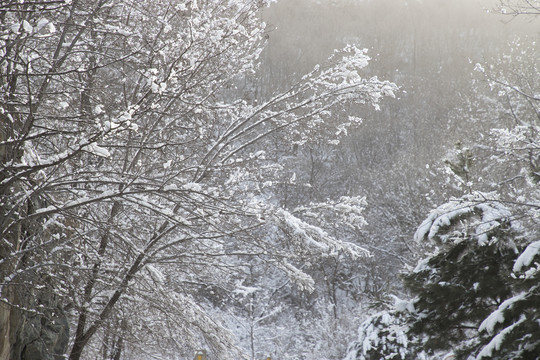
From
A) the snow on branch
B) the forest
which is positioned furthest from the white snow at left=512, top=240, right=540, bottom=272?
the snow on branch

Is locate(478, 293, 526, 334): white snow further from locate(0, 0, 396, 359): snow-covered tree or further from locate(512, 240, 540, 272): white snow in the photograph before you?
locate(0, 0, 396, 359): snow-covered tree

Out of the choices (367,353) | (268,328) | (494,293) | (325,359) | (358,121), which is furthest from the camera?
(268,328)

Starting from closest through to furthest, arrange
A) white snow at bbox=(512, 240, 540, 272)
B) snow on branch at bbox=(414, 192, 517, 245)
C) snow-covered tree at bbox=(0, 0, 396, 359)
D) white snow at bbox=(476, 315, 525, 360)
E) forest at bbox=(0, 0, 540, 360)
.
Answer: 1. forest at bbox=(0, 0, 540, 360)
2. white snow at bbox=(476, 315, 525, 360)
3. white snow at bbox=(512, 240, 540, 272)
4. snow-covered tree at bbox=(0, 0, 396, 359)
5. snow on branch at bbox=(414, 192, 517, 245)

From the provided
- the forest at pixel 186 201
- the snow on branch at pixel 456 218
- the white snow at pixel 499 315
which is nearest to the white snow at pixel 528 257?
the forest at pixel 186 201

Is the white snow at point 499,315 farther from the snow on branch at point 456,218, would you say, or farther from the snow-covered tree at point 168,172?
the snow-covered tree at point 168,172

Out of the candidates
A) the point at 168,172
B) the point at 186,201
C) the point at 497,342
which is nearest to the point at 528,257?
the point at 497,342

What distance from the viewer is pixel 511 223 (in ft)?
17.4

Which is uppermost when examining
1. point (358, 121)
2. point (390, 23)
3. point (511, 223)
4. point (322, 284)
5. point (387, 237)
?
point (390, 23)

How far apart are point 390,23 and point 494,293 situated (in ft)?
142

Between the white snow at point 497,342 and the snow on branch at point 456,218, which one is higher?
the snow on branch at point 456,218

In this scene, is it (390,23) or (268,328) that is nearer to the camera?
(268,328)

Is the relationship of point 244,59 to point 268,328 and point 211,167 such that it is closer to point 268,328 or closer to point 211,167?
point 211,167

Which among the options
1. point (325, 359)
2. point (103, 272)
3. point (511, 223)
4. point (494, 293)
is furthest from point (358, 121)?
point (325, 359)

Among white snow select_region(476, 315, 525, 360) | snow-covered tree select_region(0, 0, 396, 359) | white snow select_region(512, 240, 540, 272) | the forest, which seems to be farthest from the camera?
snow-covered tree select_region(0, 0, 396, 359)
